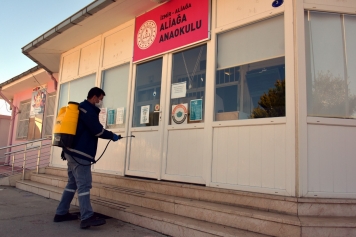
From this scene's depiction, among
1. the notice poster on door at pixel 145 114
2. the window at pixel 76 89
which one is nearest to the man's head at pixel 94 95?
the notice poster on door at pixel 145 114

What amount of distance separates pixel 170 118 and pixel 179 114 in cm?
20

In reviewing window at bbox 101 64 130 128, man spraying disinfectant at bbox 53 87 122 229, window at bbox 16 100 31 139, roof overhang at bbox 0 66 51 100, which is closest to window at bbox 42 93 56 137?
roof overhang at bbox 0 66 51 100

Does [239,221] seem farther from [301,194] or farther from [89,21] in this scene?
[89,21]

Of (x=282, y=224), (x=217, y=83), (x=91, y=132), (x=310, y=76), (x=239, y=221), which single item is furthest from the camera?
(x=217, y=83)

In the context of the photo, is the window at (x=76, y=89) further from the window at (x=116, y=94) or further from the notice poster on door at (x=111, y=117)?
the notice poster on door at (x=111, y=117)

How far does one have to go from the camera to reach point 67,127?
12.0 ft

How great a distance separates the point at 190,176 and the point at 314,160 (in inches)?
67.4

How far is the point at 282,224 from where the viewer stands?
9.23 feet

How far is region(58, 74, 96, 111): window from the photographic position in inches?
270

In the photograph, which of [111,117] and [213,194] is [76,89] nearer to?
[111,117]

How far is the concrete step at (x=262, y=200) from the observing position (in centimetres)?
301

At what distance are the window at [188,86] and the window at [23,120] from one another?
9.12 meters

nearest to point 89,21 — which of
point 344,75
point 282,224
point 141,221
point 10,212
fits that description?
point 10,212

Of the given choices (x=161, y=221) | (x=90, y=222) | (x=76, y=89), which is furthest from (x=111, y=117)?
(x=161, y=221)
